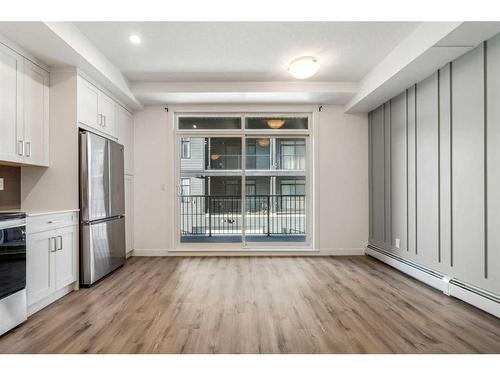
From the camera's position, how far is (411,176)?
12.5ft

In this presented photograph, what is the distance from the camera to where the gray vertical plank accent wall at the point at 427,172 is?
10.9 ft

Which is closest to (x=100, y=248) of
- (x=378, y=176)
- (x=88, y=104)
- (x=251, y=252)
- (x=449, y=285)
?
(x=88, y=104)

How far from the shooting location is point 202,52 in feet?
11.3

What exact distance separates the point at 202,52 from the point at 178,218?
267 cm

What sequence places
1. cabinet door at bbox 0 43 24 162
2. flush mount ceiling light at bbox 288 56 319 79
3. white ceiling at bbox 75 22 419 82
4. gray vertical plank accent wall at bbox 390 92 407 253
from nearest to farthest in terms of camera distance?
cabinet door at bbox 0 43 24 162
white ceiling at bbox 75 22 419 82
flush mount ceiling light at bbox 288 56 319 79
gray vertical plank accent wall at bbox 390 92 407 253

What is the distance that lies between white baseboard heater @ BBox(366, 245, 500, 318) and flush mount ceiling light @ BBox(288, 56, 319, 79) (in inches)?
105

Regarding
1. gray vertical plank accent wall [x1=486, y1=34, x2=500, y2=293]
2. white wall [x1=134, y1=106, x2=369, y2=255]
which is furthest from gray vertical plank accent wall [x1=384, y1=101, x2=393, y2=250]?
gray vertical plank accent wall [x1=486, y1=34, x2=500, y2=293]

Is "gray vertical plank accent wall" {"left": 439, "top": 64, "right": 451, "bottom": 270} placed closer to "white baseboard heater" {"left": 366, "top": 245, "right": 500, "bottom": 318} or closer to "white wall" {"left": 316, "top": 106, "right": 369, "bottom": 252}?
"white baseboard heater" {"left": 366, "top": 245, "right": 500, "bottom": 318}

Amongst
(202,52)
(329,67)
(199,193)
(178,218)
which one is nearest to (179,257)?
(178,218)

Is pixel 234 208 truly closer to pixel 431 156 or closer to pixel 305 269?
pixel 305 269

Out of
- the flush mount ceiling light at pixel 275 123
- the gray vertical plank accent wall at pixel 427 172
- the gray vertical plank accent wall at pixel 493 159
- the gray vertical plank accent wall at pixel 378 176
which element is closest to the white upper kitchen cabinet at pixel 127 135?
the flush mount ceiling light at pixel 275 123

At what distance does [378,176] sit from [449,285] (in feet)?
6.71

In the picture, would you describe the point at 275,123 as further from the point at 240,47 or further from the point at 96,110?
the point at 96,110

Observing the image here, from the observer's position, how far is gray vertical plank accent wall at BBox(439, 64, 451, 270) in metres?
3.09
